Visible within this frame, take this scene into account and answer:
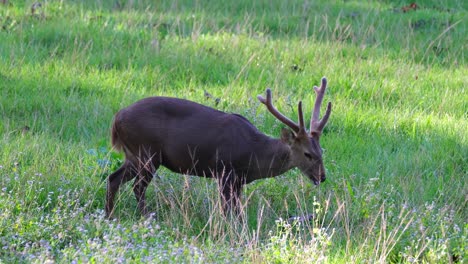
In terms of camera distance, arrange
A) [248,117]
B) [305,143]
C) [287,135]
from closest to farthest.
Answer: [305,143], [287,135], [248,117]

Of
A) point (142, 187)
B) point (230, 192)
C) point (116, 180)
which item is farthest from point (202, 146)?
point (116, 180)

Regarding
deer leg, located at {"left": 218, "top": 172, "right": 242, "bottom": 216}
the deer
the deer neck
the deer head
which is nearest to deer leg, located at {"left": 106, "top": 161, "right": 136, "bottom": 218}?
the deer

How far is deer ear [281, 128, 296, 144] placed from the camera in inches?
253

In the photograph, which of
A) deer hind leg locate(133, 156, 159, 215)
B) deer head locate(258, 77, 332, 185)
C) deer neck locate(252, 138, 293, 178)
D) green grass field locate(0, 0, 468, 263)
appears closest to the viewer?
green grass field locate(0, 0, 468, 263)

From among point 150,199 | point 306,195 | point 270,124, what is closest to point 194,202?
point 150,199

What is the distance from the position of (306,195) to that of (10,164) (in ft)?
7.45

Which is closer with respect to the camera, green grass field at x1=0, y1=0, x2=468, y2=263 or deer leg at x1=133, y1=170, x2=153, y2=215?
green grass field at x1=0, y1=0, x2=468, y2=263

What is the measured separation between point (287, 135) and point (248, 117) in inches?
73.8

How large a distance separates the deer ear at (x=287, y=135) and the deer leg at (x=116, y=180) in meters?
1.13

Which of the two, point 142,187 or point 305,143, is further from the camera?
point 142,187

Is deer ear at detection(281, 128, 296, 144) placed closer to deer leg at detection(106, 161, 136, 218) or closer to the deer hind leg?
the deer hind leg

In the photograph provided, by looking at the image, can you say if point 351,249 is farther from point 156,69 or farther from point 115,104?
point 156,69

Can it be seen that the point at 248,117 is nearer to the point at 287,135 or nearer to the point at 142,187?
Result: the point at 287,135

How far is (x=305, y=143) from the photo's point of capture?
6348mm
